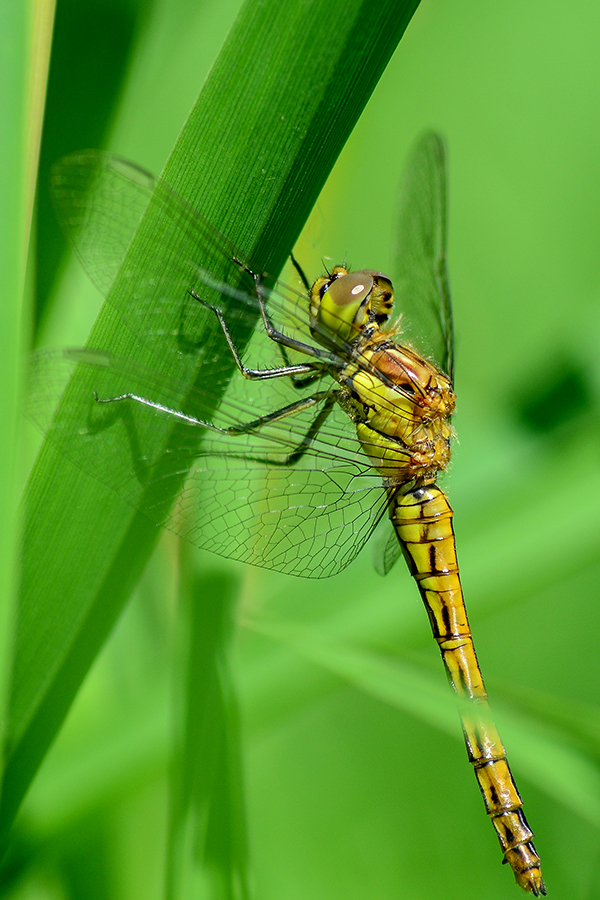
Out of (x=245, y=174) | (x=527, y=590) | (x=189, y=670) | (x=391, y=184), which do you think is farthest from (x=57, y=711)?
(x=391, y=184)

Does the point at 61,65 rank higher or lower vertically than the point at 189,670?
higher

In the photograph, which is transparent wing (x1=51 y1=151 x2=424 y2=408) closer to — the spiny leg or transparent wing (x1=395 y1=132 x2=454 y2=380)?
the spiny leg

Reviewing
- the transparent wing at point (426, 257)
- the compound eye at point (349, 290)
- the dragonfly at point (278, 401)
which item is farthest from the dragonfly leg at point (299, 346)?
the transparent wing at point (426, 257)

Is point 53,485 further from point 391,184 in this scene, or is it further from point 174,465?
point 391,184

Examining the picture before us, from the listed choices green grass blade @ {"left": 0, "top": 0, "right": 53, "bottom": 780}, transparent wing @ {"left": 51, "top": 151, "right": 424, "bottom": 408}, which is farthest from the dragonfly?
green grass blade @ {"left": 0, "top": 0, "right": 53, "bottom": 780}

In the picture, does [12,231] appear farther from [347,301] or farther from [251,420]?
[347,301]

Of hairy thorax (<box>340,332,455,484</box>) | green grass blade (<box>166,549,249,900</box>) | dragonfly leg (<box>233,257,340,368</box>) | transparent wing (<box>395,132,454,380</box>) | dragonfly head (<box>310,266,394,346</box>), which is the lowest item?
green grass blade (<box>166,549,249,900</box>)

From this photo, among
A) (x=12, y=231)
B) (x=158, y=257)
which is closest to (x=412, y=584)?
(x=158, y=257)
